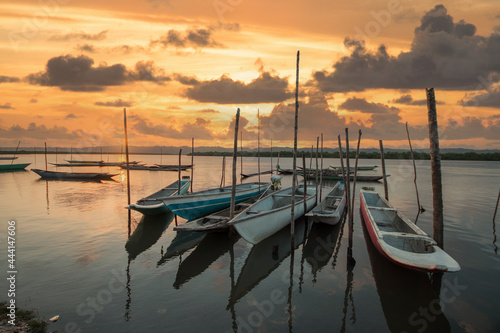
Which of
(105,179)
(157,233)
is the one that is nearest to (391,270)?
(157,233)

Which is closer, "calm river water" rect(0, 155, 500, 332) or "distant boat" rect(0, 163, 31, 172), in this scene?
"calm river water" rect(0, 155, 500, 332)

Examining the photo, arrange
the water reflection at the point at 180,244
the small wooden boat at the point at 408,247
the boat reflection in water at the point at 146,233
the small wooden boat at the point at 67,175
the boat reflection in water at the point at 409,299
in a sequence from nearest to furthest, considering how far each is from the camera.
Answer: the boat reflection in water at the point at 409,299
the small wooden boat at the point at 408,247
the water reflection at the point at 180,244
the boat reflection in water at the point at 146,233
the small wooden boat at the point at 67,175

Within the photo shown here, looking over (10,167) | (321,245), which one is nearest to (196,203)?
(321,245)

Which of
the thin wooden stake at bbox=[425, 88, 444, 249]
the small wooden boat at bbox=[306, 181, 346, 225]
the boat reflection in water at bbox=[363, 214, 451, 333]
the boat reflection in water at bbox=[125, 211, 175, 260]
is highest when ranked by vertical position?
the thin wooden stake at bbox=[425, 88, 444, 249]

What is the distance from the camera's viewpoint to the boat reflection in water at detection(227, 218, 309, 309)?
8.68 m

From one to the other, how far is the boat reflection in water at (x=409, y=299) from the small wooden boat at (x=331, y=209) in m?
3.68

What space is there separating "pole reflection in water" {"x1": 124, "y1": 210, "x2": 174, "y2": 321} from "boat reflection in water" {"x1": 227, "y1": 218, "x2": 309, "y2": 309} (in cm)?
322

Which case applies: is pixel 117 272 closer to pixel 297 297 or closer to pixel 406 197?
pixel 297 297

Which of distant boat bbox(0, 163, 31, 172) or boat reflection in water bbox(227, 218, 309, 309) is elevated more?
boat reflection in water bbox(227, 218, 309, 309)

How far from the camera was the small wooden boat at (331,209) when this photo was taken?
13883mm

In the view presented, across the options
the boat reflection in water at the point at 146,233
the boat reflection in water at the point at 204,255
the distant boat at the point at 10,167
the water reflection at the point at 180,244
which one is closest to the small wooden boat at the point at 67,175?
the distant boat at the point at 10,167

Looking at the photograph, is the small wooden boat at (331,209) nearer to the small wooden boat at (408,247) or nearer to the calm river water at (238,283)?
the calm river water at (238,283)

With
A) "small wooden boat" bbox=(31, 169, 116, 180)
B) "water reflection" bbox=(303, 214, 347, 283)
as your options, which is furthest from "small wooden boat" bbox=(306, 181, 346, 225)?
"small wooden boat" bbox=(31, 169, 116, 180)

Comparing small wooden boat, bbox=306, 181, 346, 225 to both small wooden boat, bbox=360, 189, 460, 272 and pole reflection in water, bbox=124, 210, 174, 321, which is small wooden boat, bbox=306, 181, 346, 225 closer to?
small wooden boat, bbox=360, 189, 460, 272
